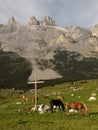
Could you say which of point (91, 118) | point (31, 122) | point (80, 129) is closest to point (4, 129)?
point (31, 122)

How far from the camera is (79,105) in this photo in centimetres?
3647

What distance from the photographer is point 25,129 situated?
27703 mm

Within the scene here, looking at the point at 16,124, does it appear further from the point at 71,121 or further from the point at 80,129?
the point at 80,129

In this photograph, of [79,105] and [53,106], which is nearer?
[79,105]

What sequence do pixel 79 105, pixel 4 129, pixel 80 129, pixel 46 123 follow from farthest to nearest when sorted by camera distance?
pixel 79 105
pixel 46 123
pixel 4 129
pixel 80 129

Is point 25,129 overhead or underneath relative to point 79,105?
underneath

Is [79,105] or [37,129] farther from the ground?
[79,105]

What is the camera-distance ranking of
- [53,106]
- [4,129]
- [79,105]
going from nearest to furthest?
[4,129] → [79,105] → [53,106]

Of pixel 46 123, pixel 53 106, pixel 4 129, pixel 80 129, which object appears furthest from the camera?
pixel 53 106

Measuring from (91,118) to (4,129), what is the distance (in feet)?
30.7

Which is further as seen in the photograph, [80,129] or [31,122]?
[31,122]

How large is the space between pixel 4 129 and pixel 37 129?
310cm

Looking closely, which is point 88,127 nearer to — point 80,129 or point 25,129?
point 80,129

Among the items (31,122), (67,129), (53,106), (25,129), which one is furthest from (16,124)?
(53,106)
